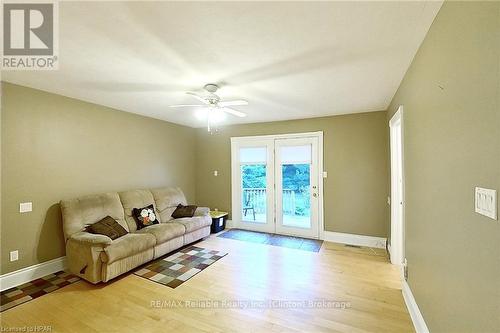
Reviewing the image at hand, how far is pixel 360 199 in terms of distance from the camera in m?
4.21

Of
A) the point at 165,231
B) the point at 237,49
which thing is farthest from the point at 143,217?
the point at 237,49

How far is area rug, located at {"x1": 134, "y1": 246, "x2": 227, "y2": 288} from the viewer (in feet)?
9.58

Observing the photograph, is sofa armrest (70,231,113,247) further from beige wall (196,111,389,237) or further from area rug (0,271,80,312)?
beige wall (196,111,389,237)

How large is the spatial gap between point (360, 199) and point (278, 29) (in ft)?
11.8

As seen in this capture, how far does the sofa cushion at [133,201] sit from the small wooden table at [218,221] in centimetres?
122

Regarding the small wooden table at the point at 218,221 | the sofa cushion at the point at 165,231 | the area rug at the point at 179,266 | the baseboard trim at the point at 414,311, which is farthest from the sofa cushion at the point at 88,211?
the baseboard trim at the point at 414,311

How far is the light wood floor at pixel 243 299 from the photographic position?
2068 mm

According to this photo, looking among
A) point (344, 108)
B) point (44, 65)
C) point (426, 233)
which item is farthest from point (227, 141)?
point (426, 233)

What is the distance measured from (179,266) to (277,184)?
8.48 feet

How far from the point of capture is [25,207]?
9.24 feet

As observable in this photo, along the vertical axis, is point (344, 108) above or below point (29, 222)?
above

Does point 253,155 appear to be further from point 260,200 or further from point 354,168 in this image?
point 354,168

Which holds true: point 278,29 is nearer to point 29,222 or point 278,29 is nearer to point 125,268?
point 125,268

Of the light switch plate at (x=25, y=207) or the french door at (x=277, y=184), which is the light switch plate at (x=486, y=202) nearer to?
the french door at (x=277, y=184)
